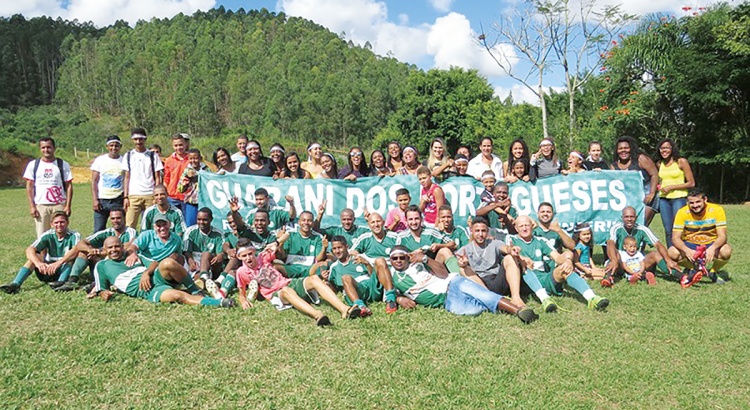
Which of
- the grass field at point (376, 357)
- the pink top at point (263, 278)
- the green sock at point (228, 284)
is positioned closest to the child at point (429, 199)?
the grass field at point (376, 357)

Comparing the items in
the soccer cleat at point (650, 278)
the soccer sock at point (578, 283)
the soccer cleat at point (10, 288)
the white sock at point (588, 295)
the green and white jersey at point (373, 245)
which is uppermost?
the green and white jersey at point (373, 245)

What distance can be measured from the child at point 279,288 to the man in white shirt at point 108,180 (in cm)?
266

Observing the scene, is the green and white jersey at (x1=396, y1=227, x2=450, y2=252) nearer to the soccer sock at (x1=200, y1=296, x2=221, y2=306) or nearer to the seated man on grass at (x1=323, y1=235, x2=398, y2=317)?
the seated man on grass at (x1=323, y1=235, x2=398, y2=317)

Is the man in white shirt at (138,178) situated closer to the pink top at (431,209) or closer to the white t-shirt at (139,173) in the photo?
the white t-shirt at (139,173)

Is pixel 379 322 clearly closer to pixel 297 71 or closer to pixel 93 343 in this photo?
pixel 93 343

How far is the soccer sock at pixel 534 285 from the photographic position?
603 centimetres

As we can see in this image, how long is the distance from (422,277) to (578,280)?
1.82m

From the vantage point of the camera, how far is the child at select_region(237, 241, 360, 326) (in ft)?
18.8

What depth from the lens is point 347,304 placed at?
616 centimetres

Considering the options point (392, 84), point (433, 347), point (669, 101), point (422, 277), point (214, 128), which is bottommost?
point (433, 347)

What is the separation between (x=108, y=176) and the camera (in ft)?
25.6

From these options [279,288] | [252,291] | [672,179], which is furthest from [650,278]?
[252,291]

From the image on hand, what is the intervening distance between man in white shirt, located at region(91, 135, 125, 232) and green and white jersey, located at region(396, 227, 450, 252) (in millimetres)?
4209

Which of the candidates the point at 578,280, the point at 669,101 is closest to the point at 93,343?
the point at 578,280
